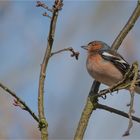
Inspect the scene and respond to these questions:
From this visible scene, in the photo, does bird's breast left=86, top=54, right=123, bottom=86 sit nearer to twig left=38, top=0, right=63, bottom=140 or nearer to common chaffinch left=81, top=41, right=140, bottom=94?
common chaffinch left=81, top=41, right=140, bottom=94

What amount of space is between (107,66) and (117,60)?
0.15 meters

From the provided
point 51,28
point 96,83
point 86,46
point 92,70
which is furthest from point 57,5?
point 86,46

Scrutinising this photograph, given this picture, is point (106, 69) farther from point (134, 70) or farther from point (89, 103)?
point (134, 70)

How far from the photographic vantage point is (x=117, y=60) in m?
4.45

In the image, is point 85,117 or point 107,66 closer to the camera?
point 85,117

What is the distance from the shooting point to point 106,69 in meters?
4.47

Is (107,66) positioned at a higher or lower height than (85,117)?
lower

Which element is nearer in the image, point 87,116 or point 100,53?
point 87,116

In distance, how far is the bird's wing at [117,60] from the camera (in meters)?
4.24

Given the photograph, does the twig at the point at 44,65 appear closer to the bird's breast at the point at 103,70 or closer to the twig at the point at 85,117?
the twig at the point at 85,117

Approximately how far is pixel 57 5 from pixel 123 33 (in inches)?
35.9

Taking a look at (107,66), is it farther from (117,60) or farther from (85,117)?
(85,117)

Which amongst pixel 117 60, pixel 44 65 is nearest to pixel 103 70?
pixel 117 60

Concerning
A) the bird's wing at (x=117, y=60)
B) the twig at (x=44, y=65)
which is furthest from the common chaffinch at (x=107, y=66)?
the twig at (x=44, y=65)
